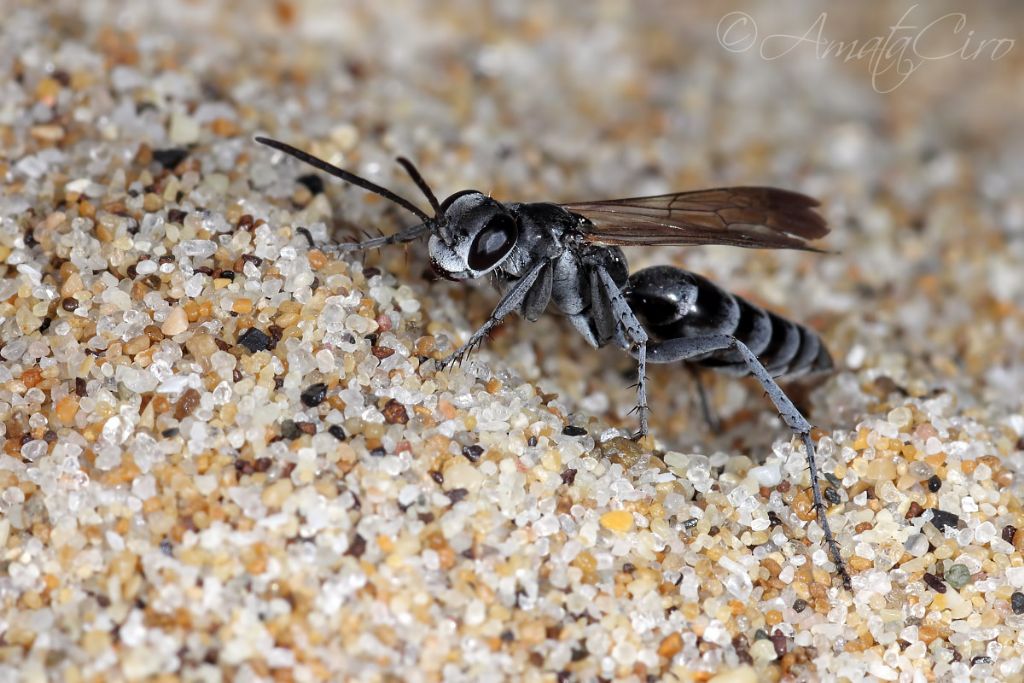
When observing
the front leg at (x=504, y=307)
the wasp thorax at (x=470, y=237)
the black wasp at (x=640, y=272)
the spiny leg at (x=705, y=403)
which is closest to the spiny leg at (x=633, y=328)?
the black wasp at (x=640, y=272)

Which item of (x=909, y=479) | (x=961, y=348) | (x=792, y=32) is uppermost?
(x=792, y=32)

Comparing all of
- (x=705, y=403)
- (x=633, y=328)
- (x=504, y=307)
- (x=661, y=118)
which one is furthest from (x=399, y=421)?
(x=661, y=118)

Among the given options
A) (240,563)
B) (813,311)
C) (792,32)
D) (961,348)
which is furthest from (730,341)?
(792,32)

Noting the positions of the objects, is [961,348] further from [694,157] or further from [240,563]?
[240,563]

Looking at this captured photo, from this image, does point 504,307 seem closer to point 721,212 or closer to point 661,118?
point 721,212

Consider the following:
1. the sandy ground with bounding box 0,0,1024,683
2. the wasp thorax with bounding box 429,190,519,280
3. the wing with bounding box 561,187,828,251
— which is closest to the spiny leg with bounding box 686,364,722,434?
the sandy ground with bounding box 0,0,1024,683
